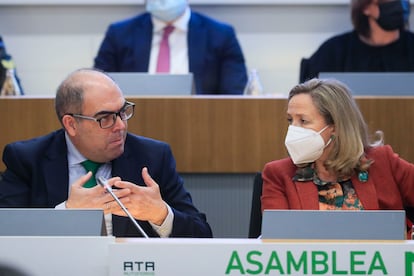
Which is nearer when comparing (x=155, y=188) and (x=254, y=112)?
(x=155, y=188)

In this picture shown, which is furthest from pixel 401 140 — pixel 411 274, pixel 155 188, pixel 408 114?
pixel 411 274

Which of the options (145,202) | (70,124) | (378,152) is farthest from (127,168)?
(378,152)

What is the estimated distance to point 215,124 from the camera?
12.6 ft

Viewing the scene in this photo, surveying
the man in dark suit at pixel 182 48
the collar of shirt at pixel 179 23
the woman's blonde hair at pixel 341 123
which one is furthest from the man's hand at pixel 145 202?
the collar of shirt at pixel 179 23

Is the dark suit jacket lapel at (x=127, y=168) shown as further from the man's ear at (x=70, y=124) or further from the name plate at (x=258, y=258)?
the name plate at (x=258, y=258)

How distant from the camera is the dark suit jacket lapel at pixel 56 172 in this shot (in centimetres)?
297

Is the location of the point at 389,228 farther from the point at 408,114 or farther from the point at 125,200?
the point at 408,114

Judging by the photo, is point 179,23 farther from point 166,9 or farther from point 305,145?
point 305,145

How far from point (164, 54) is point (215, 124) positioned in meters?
1.59

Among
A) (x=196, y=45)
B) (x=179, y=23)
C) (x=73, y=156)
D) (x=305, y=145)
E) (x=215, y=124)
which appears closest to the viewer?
(x=305, y=145)

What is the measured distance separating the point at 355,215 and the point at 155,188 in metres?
0.79

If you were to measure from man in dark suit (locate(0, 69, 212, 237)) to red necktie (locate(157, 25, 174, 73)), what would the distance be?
2.21 m

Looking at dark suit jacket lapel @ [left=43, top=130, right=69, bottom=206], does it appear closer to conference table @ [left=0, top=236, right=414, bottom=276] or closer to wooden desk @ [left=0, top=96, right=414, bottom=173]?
wooden desk @ [left=0, top=96, right=414, bottom=173]

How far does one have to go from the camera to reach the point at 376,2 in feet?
16.6
